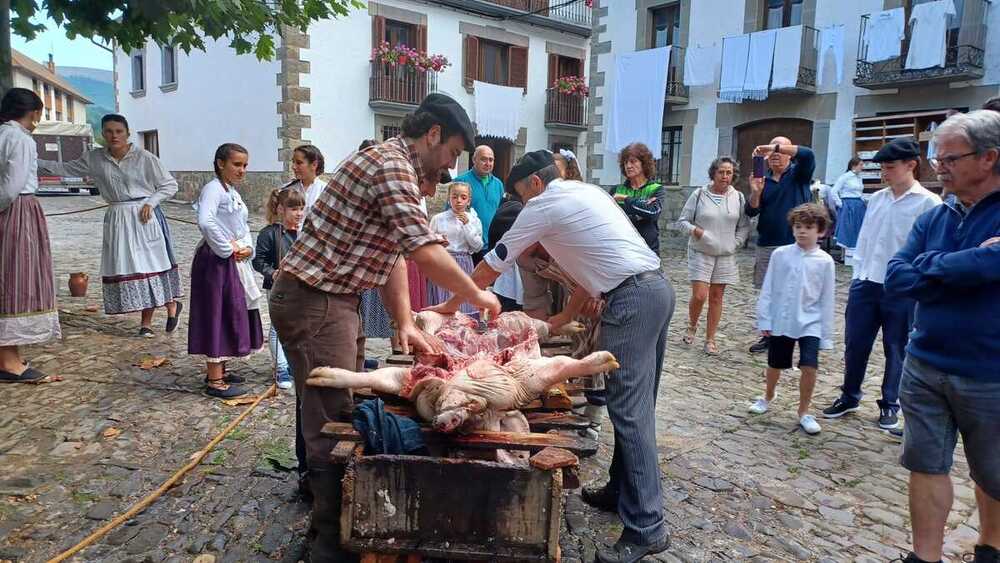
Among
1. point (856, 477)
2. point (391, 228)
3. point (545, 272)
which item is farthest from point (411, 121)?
point (856, 477)

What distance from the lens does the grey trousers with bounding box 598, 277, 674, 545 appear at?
2982 mm

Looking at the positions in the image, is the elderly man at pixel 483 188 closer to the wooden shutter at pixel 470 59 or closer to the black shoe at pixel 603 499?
the black shoe at pixel 603 499

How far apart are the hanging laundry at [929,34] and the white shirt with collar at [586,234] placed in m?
14.0

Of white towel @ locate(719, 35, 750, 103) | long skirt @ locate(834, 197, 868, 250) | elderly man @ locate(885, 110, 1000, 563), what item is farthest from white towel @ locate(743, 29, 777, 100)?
elderly man @ locate(885, 110, 1000, 563)

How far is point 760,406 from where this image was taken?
5125 mm

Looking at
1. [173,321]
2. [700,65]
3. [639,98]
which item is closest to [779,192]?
[173,321]

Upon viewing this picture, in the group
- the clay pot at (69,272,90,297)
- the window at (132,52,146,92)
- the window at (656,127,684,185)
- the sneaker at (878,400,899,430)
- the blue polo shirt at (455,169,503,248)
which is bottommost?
the sneaker at (878,400,899,430)

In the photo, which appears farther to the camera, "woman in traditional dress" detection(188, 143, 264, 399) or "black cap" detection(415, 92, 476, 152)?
"woman in traditional dress" detection(188, 143, 264, 399)

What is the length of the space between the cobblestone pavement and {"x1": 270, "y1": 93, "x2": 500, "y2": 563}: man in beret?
0.74 metres

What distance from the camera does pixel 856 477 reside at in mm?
4062

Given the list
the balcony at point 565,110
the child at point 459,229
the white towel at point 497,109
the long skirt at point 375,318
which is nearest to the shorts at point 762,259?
the child at point 459,229

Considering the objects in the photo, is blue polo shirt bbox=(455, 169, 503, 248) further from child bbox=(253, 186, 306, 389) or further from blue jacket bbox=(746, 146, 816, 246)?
blue jacket bbox=(746, 146, 816, 246)

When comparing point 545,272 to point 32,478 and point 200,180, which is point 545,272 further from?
point 200,180

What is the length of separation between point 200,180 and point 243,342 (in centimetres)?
1819
